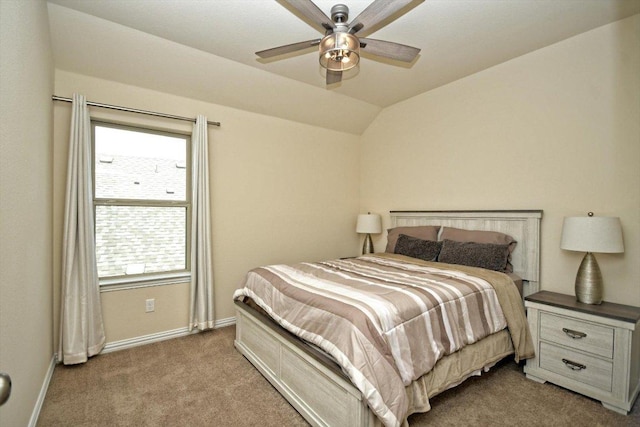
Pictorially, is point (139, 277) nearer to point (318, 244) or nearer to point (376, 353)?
point (318, 244)

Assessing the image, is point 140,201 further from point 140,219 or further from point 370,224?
point 370,224

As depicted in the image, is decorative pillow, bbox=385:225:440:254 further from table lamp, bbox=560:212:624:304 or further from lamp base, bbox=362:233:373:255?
table lamp, bbox=560:212:624:304

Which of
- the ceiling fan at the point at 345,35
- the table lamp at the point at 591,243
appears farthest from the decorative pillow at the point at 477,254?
the ceiling fan at the point at 345,35

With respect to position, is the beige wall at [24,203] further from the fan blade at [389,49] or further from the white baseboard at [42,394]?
the fan blade at [389,49]

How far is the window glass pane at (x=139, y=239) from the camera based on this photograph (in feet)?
9.57

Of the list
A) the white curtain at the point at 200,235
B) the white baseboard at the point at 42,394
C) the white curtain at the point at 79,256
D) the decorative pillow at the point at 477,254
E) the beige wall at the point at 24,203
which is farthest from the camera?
the white curtain at the point at 200,235

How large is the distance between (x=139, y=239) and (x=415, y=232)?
297 centimetres

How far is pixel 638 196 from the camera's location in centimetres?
230

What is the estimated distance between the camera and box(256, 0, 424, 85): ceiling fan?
1.70 m

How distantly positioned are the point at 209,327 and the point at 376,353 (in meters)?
2.30

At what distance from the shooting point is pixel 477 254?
9.27 feet

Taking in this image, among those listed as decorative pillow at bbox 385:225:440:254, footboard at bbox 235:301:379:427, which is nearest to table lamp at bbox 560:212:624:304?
decorative pillow at bbox 385:225:440:254

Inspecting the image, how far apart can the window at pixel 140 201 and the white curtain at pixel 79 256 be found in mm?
234

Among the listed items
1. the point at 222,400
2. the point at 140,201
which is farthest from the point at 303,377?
the point at 140,201
